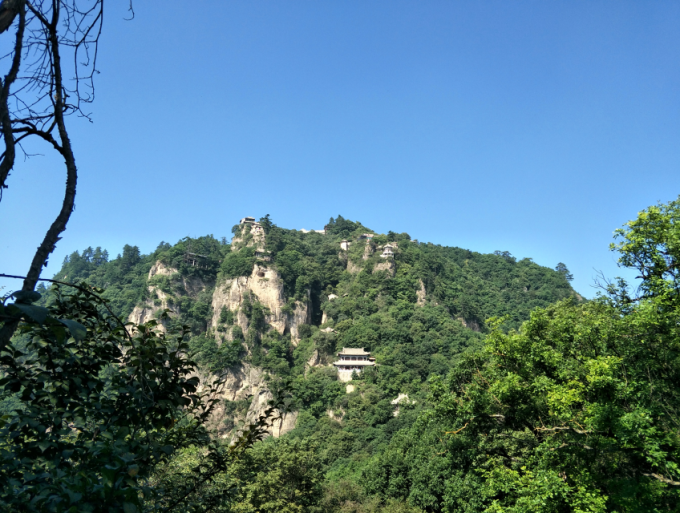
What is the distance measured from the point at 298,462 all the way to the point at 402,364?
27.2 m

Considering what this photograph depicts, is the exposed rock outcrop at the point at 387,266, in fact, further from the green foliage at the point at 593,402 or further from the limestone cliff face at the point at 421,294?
the green foliage at the point at 593,402

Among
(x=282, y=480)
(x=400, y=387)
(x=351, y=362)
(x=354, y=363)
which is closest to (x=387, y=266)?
(x=351, y=362)

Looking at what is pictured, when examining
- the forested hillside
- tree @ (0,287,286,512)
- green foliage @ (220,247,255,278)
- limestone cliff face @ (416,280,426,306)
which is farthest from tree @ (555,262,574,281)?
tree @ (0,287,286,512)

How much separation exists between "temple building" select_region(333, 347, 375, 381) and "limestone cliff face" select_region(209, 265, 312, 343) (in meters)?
10.8

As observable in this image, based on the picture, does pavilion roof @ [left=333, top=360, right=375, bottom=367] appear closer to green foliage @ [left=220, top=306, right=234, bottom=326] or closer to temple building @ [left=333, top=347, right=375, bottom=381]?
temple building @ [left=333, top=347, right=375, bottom=381]

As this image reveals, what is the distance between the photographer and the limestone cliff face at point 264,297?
55.8 meters

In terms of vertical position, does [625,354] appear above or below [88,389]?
above

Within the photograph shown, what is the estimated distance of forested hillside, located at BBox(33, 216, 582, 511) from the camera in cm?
3969

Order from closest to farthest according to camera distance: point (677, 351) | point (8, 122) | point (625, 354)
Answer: point (8, 122), point (677, 351), point (625, 354)

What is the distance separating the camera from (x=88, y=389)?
279 cm

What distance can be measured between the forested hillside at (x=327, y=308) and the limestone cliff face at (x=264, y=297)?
14 cm

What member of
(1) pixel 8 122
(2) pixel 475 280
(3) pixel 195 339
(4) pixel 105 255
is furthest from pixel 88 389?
(4) pixel 105 255

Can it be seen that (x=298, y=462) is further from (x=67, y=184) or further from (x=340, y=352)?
(x=340, y=352)

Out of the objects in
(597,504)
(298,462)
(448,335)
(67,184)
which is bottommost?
(298,462)
